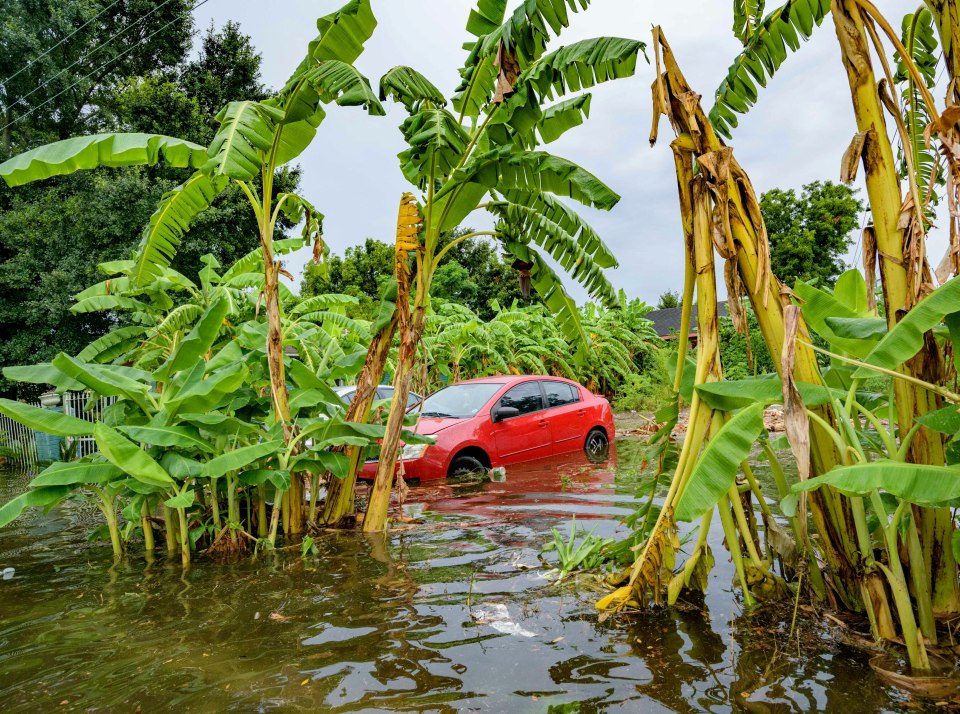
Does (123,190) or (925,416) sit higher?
(123,190)

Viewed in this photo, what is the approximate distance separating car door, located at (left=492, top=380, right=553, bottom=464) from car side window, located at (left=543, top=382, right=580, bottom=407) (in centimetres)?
27

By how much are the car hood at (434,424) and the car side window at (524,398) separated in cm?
96

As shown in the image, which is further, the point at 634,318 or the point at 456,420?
the point at 634,318

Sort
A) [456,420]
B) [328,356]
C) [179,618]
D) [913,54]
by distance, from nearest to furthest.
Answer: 1. [179,618]
2. [913,54]
3. [328,356]
4. [456,420]

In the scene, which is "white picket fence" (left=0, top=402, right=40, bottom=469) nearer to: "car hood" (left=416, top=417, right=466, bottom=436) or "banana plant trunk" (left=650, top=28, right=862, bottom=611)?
"car hood" (left=416, top=417, right=466, bottom=436)

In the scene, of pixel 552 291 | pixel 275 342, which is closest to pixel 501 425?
pixel 552 291

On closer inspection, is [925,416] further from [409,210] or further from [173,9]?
[173,9]

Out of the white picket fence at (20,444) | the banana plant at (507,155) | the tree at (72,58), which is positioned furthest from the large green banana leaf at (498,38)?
the tree at (72,58)

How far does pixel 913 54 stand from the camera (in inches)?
209

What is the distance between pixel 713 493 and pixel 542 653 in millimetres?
1292

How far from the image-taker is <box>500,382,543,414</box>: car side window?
1058 centimetres

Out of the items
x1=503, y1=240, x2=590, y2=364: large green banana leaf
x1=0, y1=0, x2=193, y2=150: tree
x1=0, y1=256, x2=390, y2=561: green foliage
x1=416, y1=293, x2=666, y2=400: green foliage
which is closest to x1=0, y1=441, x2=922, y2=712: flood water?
x1=0, y1=256, x2=390, y2=561: green foliage

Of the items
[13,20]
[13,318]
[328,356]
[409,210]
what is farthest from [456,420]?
[13,20]

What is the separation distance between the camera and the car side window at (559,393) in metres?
11.6
